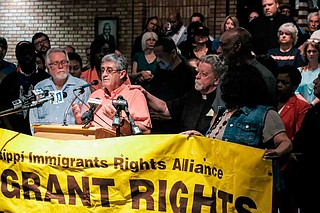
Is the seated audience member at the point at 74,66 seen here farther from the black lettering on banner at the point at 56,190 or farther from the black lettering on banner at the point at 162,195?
the black lettering on banner at the point at 162,195

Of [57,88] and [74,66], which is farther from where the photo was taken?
[74,66]

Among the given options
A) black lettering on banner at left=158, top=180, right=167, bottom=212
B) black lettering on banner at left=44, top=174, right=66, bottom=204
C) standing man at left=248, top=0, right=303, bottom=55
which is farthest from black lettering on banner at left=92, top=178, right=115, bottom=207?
standing man at left=248, top=0, right=303, bottom=55

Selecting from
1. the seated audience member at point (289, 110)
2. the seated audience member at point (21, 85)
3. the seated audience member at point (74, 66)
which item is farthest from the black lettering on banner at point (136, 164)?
the seated audience member at point (74, 66)

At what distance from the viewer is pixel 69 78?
7438 mm

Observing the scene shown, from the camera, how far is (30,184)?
5.58m

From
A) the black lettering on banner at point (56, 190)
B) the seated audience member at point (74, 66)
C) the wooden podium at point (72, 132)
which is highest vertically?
the seated audience member at point (74, 66)

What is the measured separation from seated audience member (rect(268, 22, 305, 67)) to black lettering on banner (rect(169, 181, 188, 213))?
3.95 meters

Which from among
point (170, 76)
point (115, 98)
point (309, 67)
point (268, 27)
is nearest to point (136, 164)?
point (115, 98)

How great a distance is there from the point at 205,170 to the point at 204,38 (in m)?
4.34

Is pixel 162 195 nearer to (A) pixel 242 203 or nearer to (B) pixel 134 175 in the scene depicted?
(B) pixel 134 175

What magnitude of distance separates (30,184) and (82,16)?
9430 mm

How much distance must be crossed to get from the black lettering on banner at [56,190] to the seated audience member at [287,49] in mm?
4152

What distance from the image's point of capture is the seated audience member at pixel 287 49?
877 cm

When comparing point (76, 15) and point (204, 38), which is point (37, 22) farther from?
point (204, 38)
